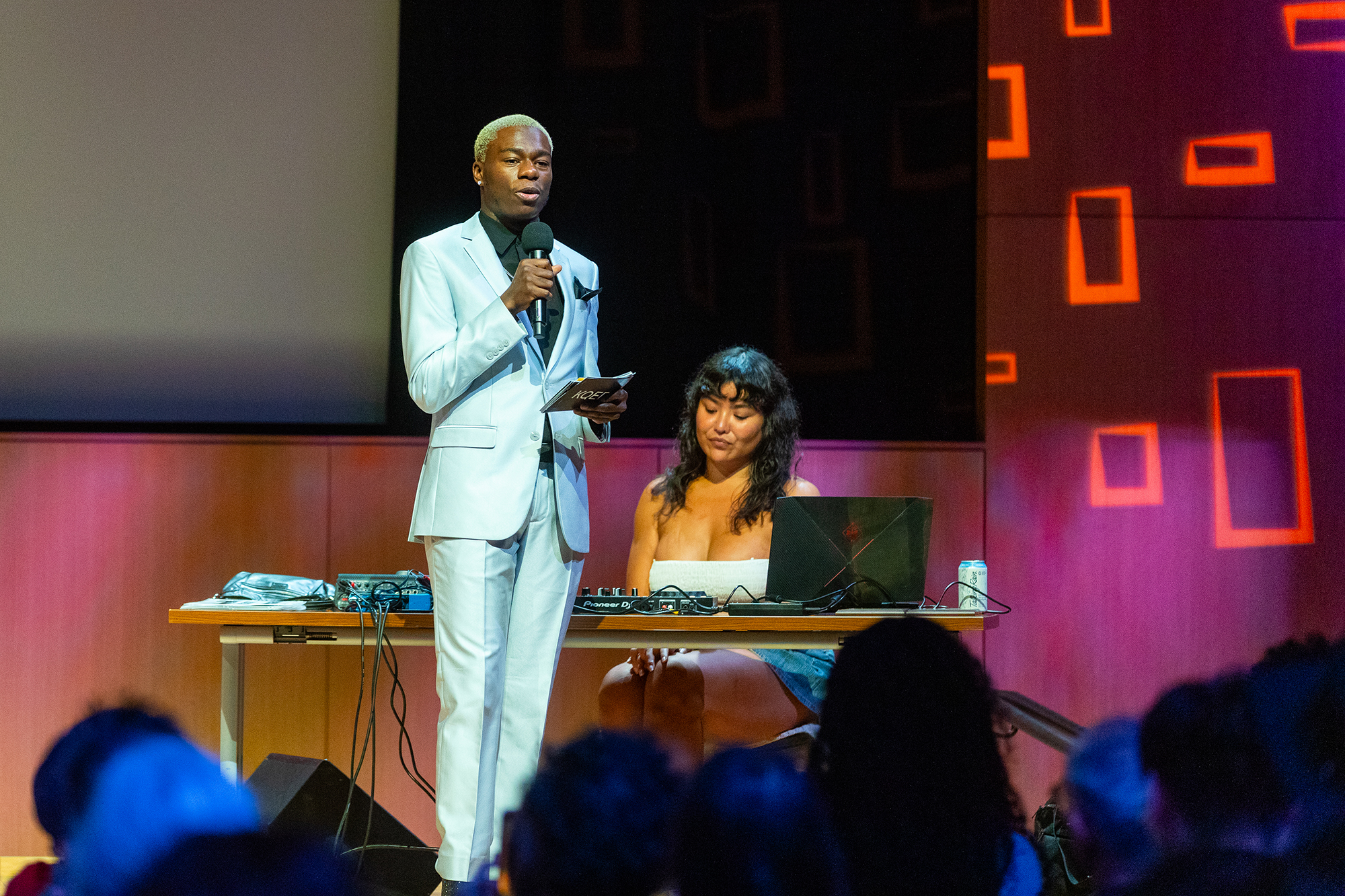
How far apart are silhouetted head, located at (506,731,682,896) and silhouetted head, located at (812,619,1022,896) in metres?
0.30

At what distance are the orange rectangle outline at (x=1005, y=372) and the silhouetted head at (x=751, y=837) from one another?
316cm

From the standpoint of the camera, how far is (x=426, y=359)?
7.80ft

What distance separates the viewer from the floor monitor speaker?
9.28 ft

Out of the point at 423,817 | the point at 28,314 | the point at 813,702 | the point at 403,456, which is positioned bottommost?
the point at 423,817

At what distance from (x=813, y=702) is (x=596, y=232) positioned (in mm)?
1740

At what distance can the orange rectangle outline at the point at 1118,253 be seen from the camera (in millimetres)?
3943

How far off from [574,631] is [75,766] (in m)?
1.56

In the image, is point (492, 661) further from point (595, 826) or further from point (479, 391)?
point (595, 826)

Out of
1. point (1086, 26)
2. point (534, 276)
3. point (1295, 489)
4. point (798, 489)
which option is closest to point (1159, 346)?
point (1295, 489)

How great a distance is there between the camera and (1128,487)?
393 centimetres

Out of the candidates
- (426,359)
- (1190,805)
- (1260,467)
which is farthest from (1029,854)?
(1260,467)

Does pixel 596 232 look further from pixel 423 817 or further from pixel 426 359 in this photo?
pixel 423 817

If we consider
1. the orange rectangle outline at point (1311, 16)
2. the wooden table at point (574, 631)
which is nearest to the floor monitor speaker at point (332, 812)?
the wooden table at point (574, 631)

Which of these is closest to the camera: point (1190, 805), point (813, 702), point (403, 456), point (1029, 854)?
point (1190, 805)
